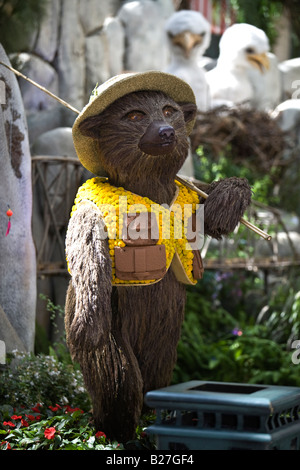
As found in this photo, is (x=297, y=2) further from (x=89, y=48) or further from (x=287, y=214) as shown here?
(x=287, y=214)

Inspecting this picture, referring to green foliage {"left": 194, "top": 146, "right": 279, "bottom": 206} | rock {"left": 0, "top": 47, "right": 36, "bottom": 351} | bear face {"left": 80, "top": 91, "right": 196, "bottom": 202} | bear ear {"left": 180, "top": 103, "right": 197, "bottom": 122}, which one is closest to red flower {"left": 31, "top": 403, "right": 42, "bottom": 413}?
rock {"left": 0, "top": 47, "right": 36, "bottom": 351}

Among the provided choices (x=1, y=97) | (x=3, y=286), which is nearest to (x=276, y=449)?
(x=3, y=286)

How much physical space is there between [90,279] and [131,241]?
274 mm

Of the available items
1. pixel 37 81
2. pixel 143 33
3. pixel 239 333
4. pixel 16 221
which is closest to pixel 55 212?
pixel 16 221

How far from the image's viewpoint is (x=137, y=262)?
3062mm

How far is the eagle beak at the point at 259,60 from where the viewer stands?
404 inches

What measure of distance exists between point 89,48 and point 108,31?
0.52 m

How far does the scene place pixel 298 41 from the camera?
15.1m

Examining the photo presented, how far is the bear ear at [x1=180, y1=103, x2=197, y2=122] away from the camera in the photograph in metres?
3.43

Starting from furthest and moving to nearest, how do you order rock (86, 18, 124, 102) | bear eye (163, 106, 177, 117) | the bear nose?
rock (86, 18, 124, 102) → bear eye (163, 106, 177, 117) → the bear nose

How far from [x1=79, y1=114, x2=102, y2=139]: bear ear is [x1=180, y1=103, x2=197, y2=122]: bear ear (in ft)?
1.53

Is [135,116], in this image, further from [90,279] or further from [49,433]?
[49,433]

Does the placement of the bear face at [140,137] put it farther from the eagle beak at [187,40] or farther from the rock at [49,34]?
the rock at [49,34]

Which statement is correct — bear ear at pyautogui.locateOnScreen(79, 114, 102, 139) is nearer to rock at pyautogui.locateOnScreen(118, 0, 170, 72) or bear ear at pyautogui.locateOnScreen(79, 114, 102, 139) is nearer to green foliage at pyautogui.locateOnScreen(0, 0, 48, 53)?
green foliage at pyautogui.locateOnScreen(0, 0, 48, 53)
